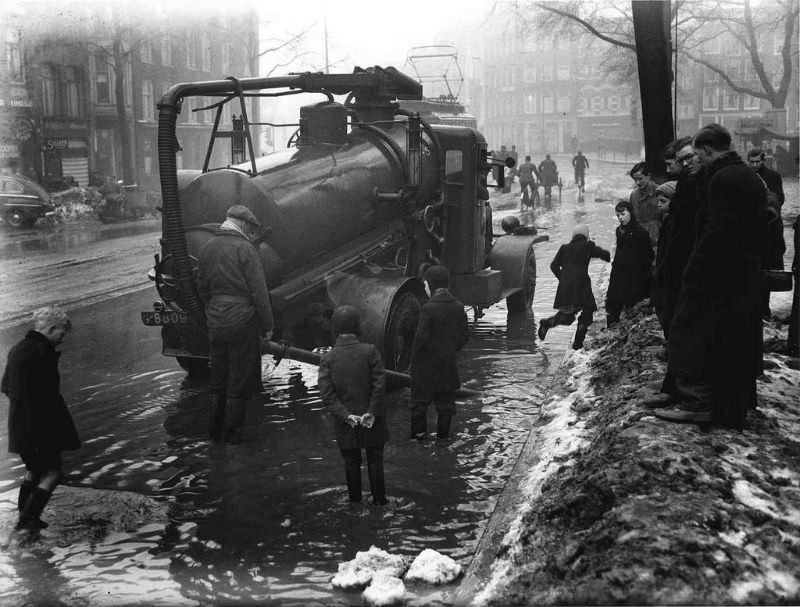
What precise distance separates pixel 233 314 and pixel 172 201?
116cm

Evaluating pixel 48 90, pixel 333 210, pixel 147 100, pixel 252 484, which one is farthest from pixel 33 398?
pixel 147 100

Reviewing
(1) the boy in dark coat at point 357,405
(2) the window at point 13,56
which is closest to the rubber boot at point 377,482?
(1) the boy in dark coat at point 357,405

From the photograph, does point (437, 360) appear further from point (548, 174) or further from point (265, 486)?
point (548, 174)

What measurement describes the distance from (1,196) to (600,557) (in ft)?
87.9

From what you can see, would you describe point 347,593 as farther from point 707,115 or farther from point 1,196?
point 707,115

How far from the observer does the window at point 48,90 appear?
36.9 m

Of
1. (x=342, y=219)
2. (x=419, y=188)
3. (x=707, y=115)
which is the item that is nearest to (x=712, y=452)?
(x=342, y=219)

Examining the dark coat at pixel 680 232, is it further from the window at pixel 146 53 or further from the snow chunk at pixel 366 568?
the window at pixel 146 53

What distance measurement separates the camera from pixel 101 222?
30.7 metres

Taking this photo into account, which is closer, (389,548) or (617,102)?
(389,548)

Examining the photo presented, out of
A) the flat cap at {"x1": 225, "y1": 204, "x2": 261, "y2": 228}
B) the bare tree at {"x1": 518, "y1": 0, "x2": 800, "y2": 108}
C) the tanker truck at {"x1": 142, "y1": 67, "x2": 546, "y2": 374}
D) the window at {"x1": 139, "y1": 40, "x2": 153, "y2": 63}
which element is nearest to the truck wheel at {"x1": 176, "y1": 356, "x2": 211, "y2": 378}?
the tanker truck at {"x1": 142, "y1": 67, "x2": 546, "y2": 374}

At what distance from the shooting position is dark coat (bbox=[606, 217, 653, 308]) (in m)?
9.63

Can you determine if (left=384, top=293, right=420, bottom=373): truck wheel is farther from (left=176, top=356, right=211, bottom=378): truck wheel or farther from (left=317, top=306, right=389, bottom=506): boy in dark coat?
(left=317, top=306, right=389, bottom=506): boy in dark coat

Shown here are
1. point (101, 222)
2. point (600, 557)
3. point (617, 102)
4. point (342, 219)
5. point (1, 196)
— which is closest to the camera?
point (600, 557)
